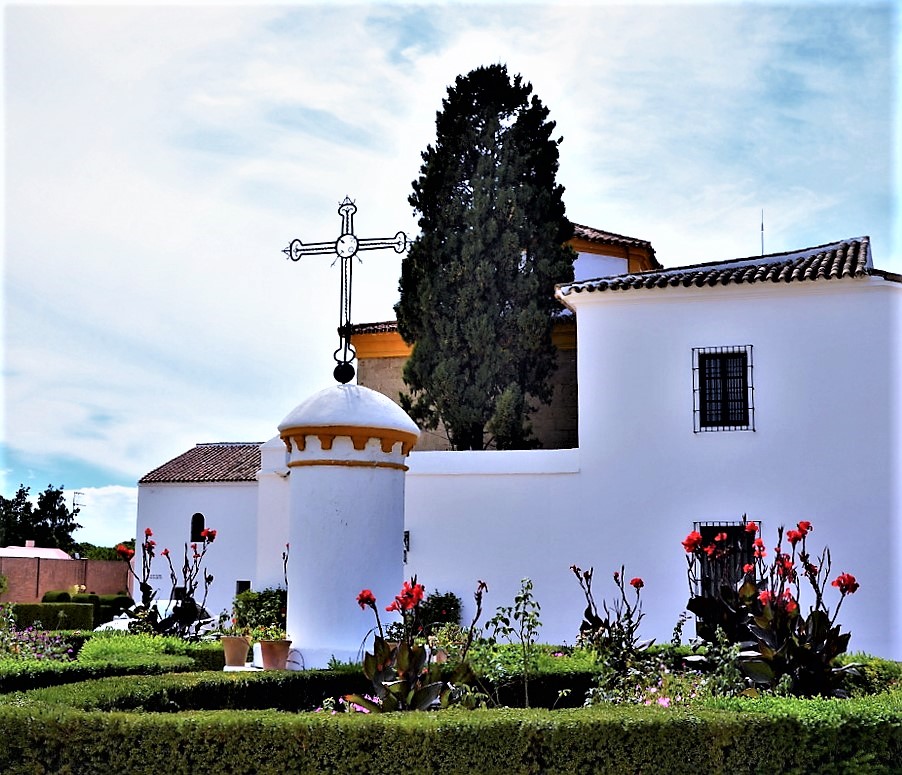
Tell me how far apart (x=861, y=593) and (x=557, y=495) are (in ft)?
14.0

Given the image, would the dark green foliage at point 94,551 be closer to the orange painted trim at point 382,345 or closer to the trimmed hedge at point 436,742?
the orange painted trim at point 382,345

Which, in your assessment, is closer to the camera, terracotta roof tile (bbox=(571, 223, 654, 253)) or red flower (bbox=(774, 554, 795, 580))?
red flower (bbox=(774, 554, 795, 580))

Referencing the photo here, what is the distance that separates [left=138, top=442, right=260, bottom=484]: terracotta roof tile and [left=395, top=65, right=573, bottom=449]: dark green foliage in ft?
38.2

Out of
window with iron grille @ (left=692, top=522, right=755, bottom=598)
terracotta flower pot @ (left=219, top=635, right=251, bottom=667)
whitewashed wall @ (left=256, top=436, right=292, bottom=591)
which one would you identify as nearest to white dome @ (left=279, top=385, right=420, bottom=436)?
terracotta flower pot @ (left=219, top=635, right=251, bottom=667)

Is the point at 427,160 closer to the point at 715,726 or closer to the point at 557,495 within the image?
the point at 557,495

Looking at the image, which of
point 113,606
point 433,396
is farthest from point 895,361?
point 113,606

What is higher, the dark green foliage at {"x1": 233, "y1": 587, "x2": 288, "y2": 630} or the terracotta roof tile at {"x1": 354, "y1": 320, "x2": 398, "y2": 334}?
the terracotta roof tile at {"x1": 354, "y1": 320, "x2": 398, "y2": 334}

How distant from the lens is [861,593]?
1448 centimetres

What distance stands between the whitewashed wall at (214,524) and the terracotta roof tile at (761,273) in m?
15.8

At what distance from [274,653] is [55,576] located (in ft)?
99.9

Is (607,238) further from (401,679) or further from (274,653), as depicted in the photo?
(401,679)

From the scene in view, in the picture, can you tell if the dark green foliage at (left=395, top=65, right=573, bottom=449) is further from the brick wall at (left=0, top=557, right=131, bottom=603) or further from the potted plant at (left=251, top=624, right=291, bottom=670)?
the brick wall at (left=0, top=557, right=131, bottom=603)

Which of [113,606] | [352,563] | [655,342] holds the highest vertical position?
[655,342]

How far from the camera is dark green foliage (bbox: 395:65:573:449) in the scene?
742 inches
